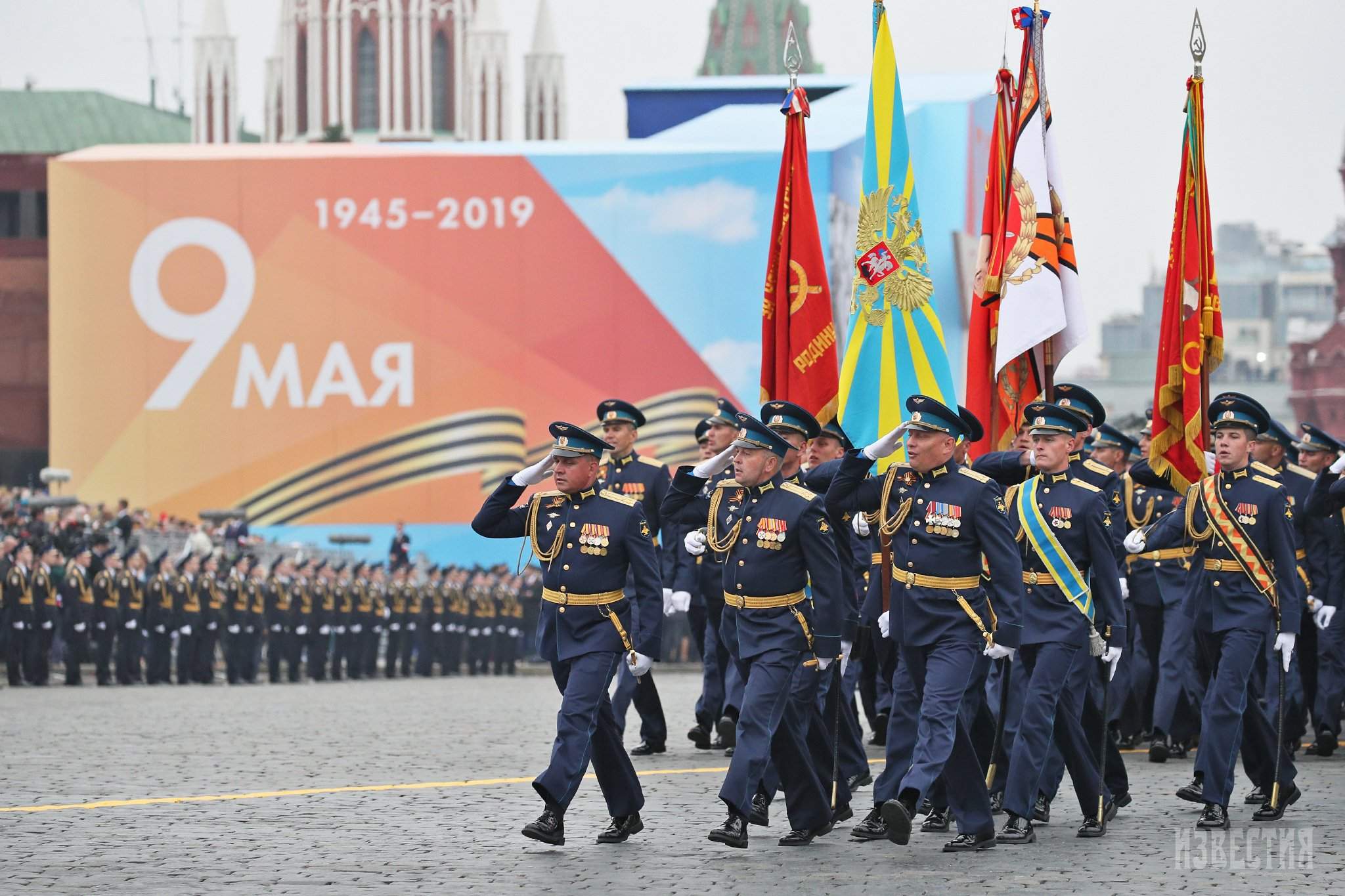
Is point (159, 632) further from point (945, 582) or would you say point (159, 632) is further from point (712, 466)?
point (945, 582)

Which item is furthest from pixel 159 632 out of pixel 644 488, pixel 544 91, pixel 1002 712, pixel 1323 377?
pixel 544 91

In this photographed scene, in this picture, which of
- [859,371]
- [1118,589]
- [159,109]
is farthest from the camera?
[159,109]

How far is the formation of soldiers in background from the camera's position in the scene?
22328 millimetres

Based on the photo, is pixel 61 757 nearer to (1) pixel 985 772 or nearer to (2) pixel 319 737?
(2) pixel 319 737

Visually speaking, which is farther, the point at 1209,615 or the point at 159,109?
the point at 159,109

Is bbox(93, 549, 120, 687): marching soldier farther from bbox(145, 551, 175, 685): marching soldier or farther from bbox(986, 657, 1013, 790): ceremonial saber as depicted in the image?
→ bbox(986, 657, 1013, 790): ceremonial saber

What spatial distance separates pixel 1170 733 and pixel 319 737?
5633 mm

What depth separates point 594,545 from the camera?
349 inches

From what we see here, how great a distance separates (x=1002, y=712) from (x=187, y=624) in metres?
15.7

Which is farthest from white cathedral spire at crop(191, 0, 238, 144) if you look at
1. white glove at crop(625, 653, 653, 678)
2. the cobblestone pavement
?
white glove at crop(625, 653, 653, 678)

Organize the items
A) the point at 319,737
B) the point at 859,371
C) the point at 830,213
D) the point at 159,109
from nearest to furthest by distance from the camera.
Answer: the point at 859,371
the point at 319,737
the point at 830,213
the point at 159,109

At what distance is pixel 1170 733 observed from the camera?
12.3 m

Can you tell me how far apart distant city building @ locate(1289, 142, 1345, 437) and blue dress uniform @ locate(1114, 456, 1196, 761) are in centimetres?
6561

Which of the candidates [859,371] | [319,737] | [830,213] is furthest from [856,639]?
[830,213]
